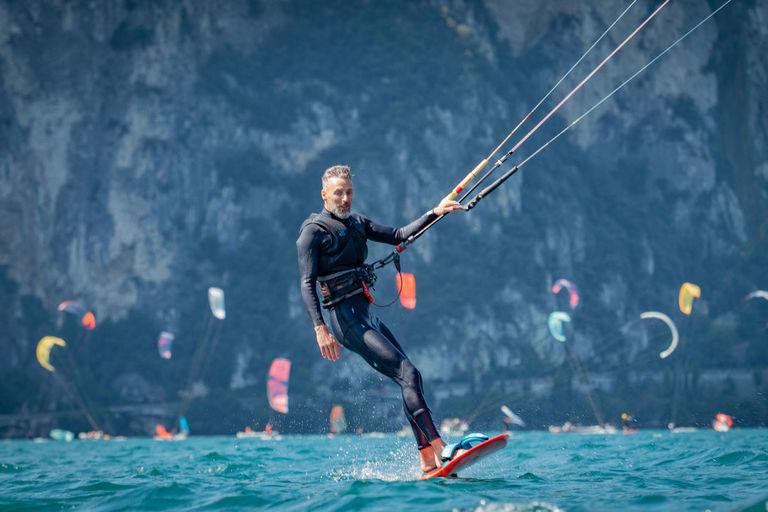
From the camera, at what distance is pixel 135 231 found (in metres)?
90.0

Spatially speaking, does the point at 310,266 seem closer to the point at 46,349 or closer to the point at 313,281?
the point at 313,281

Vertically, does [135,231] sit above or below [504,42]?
below

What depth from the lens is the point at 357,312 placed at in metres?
6.94

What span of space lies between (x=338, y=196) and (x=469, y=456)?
97.4 inches

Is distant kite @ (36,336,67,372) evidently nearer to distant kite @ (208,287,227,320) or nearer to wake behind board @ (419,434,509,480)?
distant kite @ (208,287,227,320)

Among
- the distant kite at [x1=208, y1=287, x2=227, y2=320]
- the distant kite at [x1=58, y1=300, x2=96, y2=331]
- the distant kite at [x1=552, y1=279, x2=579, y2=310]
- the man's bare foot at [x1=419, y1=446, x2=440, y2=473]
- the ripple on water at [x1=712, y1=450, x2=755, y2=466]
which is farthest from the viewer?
the distant kite at [x1=552, y1=279, x2=579, y2=310]

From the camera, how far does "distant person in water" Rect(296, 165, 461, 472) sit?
6551 millimetres

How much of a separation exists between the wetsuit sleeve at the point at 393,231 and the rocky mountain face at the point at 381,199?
74426 millimetres

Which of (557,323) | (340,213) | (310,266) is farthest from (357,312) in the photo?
(557,323)

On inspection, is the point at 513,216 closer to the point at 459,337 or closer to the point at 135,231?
the point at 459,337

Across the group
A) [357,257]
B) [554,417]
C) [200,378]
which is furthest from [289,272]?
[357,257]

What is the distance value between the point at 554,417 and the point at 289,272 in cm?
3535

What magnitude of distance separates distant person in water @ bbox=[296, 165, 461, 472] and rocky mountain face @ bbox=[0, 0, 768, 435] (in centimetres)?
7466

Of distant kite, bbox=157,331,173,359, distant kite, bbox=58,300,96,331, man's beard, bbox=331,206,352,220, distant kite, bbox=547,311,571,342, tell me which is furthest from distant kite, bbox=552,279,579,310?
man's beard, bbox=331,206,352,220
